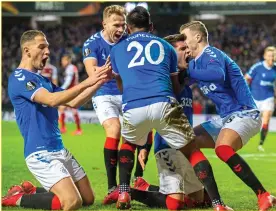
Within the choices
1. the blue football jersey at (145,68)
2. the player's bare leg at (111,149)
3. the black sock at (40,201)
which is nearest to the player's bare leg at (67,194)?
the black sock at (40,201)

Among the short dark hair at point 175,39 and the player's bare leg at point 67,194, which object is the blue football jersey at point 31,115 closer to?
the player's bare leg at point 67,194

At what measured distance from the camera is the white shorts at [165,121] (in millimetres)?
5891

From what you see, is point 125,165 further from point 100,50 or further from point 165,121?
point 100,50

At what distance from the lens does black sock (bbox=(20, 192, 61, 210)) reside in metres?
6.24

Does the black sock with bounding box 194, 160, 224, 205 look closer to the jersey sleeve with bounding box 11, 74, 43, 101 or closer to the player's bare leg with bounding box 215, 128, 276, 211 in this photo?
→ the player's bare leg with bounding box 215, 128, 276, 211

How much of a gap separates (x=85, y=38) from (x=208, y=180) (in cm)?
2766

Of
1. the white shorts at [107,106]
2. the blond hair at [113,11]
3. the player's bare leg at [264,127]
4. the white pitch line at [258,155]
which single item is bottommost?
the white pitch line at [258,155]

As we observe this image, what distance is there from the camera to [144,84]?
5.96 metres

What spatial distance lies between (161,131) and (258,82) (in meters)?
10.1

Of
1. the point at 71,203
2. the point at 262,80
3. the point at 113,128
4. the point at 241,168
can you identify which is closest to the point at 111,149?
the point at 113,128

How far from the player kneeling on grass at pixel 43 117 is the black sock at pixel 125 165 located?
1.46 ft

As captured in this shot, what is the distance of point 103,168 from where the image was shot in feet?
34.9

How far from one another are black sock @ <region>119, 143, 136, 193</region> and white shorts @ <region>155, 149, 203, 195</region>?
332mm

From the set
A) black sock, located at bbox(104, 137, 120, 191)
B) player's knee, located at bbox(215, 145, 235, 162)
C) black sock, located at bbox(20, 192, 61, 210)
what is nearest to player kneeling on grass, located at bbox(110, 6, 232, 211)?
player's knee, located at bbox(215, 145, 235, 162)
